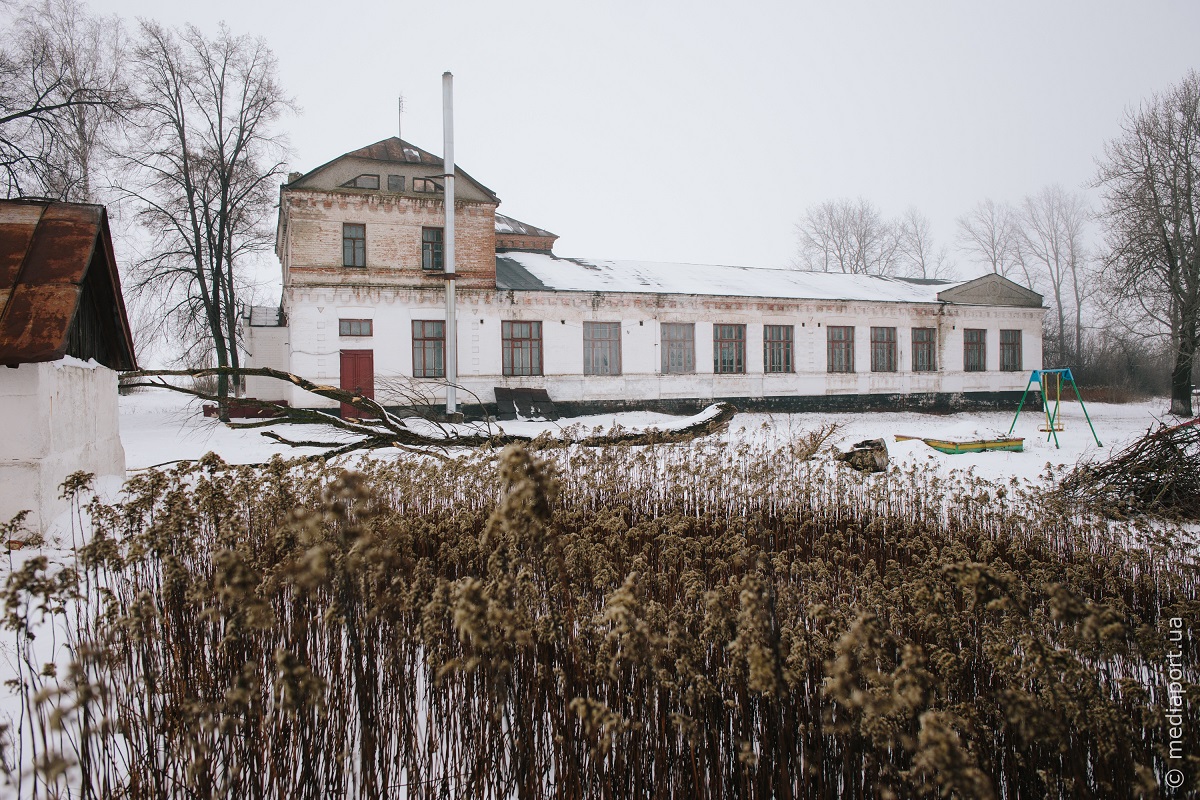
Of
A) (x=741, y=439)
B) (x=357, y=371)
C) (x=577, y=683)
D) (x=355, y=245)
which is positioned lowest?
(x=577, y=683)

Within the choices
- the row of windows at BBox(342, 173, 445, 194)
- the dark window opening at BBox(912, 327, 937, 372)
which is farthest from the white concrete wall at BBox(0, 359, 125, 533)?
the dark window opening at BBox(912, 327, 937, 372)

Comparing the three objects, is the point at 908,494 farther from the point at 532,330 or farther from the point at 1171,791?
the point at 532,330

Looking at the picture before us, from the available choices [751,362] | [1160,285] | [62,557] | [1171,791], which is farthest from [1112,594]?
[1160,285]

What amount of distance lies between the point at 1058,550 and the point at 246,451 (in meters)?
12.3

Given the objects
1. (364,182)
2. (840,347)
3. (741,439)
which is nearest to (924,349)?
(840,347)

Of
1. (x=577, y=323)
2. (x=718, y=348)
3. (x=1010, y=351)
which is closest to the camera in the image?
(x=577, y=323)

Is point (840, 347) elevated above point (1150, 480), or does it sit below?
above

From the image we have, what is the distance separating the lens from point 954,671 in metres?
2.85

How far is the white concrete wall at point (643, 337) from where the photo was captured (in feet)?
65.8

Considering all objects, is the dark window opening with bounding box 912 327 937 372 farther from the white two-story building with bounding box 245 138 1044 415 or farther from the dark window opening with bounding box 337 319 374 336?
the dark window opening with bounding box 337 319 374 336

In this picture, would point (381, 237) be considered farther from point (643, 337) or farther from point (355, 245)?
point (643, 337)

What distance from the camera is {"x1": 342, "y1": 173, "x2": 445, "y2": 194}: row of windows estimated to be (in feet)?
67.6

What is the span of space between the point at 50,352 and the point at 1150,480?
412 inches

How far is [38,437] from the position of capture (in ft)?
18.2
